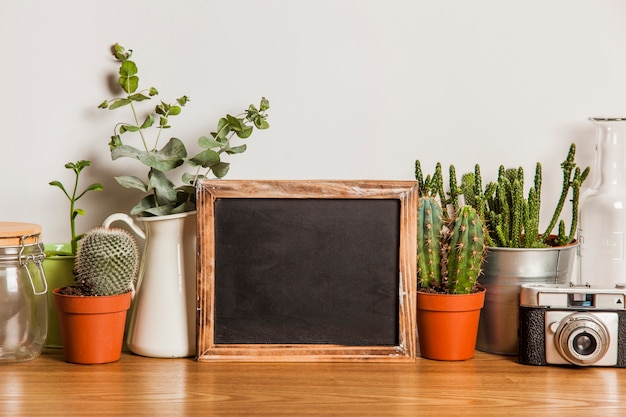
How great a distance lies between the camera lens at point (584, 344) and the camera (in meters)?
1.22

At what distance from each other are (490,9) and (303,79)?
0.37 metres

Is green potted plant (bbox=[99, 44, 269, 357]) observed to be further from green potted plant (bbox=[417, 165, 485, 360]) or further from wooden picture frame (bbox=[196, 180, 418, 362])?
green potted plant (bbox=[417, 165, 485, 360])

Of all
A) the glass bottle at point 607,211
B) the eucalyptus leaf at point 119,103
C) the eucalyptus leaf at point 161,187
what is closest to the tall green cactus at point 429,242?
the glass bottle at point 607,211

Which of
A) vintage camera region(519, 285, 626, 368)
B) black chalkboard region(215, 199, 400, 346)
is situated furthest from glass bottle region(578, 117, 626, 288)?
black chalkboard region(215, 199, 400, 346)

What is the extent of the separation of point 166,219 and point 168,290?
118 mm

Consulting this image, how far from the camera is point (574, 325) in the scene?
3.97 ft

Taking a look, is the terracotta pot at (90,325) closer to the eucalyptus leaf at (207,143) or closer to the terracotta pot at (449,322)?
the eucalyptus leaf at (207,143)

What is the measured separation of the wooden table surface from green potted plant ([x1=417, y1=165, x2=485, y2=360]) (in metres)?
0.04

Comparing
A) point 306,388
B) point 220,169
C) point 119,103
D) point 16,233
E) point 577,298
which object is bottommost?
point 306,388

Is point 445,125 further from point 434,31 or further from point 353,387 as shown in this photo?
point 353,387

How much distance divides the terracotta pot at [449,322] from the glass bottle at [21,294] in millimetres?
630

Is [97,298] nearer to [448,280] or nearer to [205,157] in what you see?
[205,157]

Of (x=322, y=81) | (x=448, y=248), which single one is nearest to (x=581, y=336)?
(x=448, y=248)

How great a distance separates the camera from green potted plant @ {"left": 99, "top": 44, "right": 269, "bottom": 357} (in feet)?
4.20
